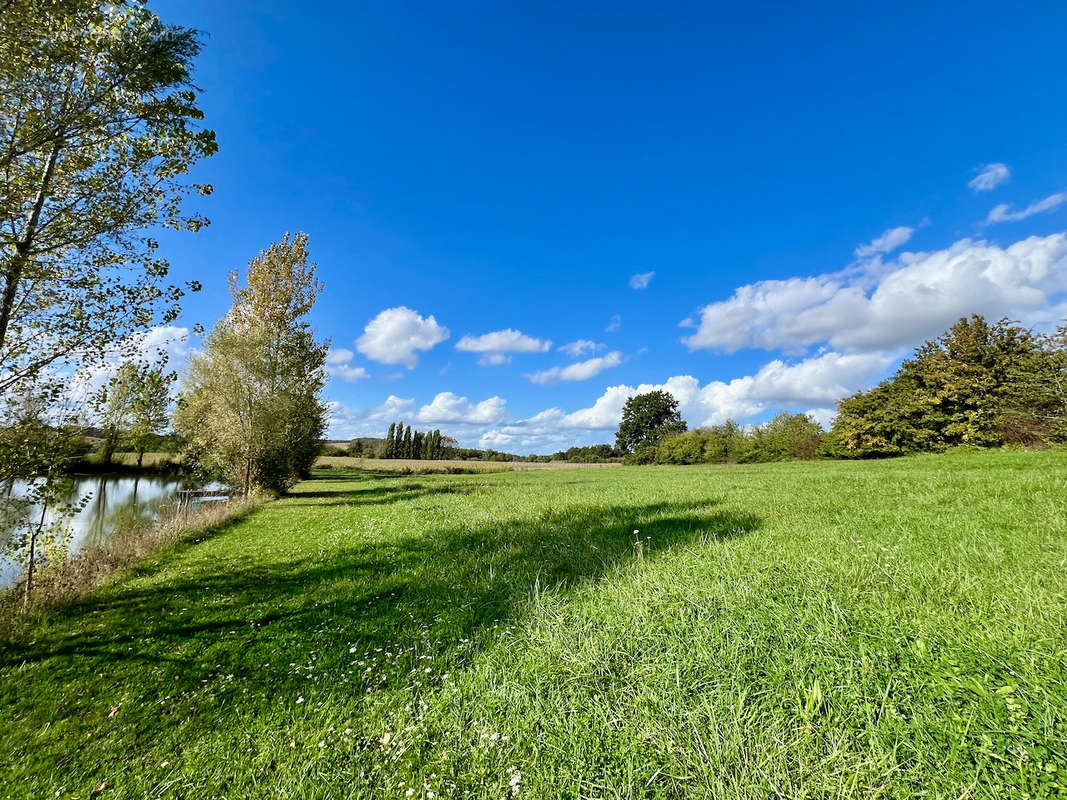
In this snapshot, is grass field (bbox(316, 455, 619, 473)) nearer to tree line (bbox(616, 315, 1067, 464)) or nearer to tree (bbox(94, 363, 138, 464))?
tree line (bbox(616, 315, 1067, 464))

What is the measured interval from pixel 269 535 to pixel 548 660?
1325cm

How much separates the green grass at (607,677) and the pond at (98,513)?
2.74m

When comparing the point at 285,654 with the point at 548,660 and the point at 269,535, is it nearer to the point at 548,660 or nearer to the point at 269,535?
the point at 548,660

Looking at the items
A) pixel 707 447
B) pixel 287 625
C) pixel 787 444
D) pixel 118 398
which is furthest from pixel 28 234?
pixel 707 447

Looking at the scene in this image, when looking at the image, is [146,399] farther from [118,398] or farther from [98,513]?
[98,513]

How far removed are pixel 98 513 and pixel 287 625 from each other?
27489 mm

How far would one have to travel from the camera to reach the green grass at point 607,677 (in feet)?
9.49

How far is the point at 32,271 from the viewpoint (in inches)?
257

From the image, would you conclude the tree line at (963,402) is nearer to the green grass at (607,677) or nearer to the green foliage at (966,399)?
the green foliage at (966,399)

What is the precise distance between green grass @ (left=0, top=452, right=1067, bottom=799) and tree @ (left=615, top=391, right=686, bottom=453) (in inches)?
3338

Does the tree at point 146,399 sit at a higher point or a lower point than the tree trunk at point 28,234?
lower

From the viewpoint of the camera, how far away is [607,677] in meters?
4.01

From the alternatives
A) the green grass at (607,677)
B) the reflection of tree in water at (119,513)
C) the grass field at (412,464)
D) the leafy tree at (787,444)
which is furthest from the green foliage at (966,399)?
the reflection of tree in water at (119,513)

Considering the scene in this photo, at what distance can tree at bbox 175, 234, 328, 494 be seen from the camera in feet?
74.3
